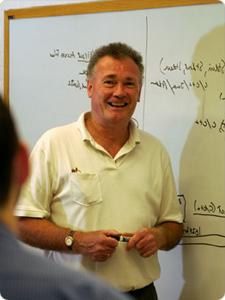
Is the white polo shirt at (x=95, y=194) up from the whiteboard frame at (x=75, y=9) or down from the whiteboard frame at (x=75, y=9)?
down

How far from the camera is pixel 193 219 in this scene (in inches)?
71.2

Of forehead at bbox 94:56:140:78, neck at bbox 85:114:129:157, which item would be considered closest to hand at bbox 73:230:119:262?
neck at bbox 85:114:129:157

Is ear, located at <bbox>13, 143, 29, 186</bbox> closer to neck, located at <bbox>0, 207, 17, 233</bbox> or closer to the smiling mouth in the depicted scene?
neck, located at <bbox>0, 207, 17, 233</bbox>

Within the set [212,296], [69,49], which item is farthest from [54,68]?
[212,296]

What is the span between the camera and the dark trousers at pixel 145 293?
1585mm

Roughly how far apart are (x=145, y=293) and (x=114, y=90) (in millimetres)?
691

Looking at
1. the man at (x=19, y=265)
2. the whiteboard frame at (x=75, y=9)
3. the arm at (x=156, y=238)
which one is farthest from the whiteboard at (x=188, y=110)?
the man at (x=19, y=265)

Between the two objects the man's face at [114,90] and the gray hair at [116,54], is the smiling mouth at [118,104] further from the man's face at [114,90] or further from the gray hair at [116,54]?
the gray hair at [116,54]

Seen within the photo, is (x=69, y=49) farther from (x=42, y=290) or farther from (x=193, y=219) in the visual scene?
(x=42, y=290)

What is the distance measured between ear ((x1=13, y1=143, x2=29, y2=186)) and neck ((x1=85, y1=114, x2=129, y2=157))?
1.12 meters

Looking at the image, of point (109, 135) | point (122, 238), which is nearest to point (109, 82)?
point (109, 135)

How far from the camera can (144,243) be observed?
1523 millimetres

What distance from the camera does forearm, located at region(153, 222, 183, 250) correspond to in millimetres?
1617

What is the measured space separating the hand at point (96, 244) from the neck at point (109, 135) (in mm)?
288
